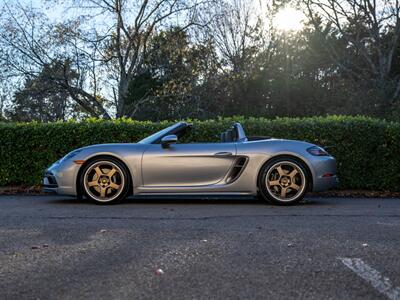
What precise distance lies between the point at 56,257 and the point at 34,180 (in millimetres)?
6907

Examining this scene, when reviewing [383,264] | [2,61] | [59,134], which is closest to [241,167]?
[383,264]

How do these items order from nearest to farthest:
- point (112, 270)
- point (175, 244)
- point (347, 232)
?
point (112, 270)
point (175, 244)
point (347, 232)

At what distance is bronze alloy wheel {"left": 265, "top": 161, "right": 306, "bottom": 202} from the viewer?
6.90m

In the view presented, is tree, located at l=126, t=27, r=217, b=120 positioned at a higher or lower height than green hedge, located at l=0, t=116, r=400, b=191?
higher

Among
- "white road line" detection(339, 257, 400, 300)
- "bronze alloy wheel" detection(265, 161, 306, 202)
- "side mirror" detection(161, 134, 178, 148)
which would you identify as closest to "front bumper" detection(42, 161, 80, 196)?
"side mirror" detection(161, 134, 178, 148)

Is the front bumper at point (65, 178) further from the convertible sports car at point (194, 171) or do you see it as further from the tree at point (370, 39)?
the tree at point (370, 39)

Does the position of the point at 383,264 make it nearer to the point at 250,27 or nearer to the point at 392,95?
the point at 392,95

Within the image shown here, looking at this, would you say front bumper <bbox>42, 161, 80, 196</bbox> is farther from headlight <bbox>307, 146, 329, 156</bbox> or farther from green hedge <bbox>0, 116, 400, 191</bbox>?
headlight <bbox>307, 146, 329, 156</bbox>

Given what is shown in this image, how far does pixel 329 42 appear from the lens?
109ft

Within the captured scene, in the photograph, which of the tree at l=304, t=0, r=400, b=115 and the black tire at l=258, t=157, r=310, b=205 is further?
the tree at l=304, t=0, r=400, b=115

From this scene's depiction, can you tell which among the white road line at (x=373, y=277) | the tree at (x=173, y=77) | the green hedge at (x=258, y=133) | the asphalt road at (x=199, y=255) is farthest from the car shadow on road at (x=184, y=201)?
the tree at (x=173, y=77)

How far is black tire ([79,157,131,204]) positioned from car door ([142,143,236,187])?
31 cm

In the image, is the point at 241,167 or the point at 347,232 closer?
the point at 347,232

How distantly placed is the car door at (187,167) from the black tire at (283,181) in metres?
0.54
